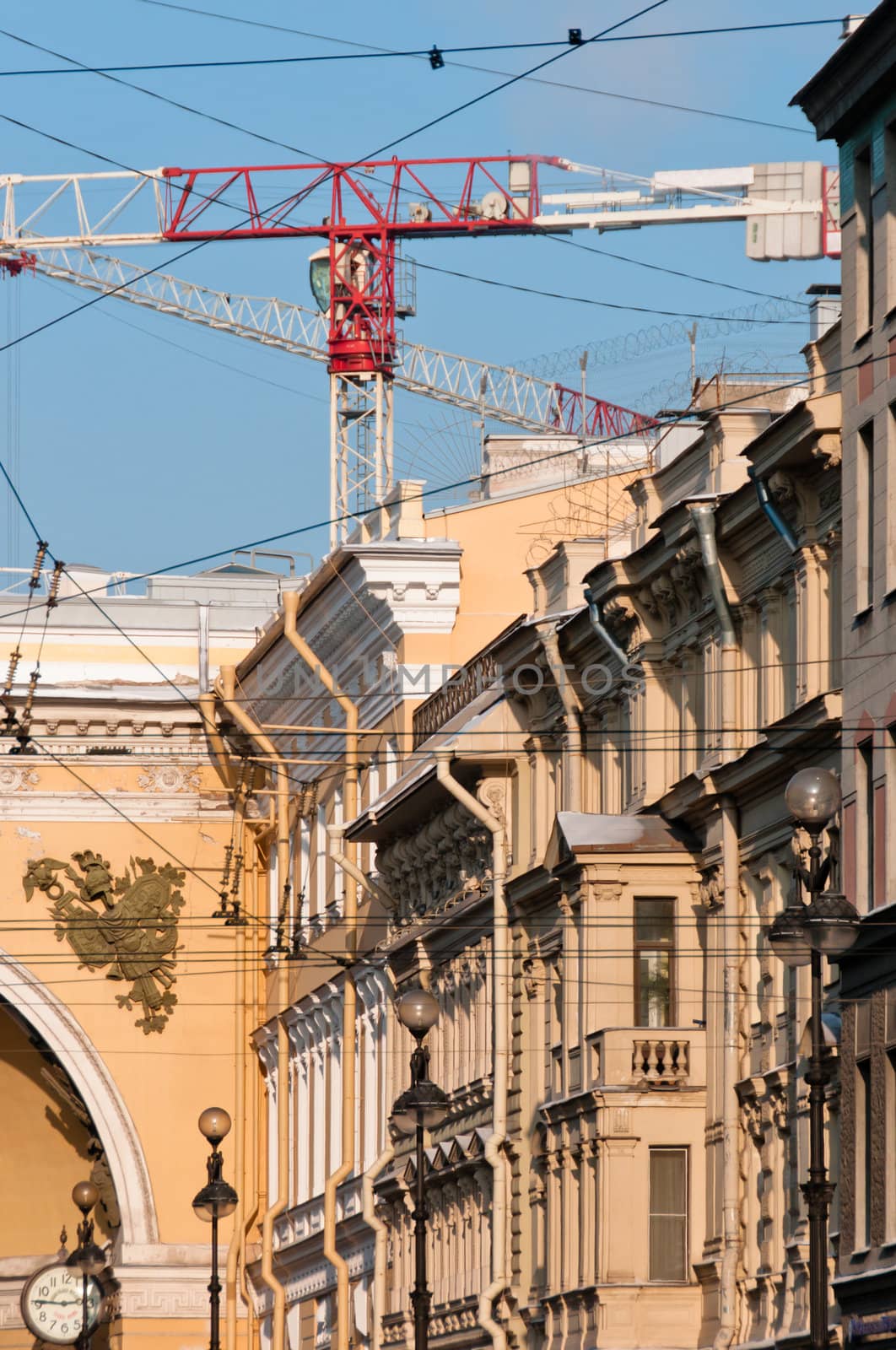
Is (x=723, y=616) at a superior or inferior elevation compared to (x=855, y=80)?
inferior

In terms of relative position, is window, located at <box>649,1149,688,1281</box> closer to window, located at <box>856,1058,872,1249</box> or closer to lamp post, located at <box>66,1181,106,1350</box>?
window, located at <box>856,1058,872,1249</box>

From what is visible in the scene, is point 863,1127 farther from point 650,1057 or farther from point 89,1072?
point 89,1072

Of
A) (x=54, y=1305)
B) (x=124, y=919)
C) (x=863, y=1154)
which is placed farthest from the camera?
(x=124, y=919)

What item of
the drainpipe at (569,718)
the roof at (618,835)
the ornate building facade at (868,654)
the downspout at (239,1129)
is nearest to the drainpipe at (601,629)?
the roof at (618,835)

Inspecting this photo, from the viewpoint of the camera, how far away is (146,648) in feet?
164

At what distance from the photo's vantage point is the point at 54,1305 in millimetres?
46844

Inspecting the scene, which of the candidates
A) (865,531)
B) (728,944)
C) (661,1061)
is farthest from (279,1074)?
(865,531)

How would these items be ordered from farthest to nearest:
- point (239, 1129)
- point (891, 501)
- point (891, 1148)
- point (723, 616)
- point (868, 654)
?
point (239, 1129) < point (723, 616) < point (868, 654) < point (891, 501) < point (891, 1148)

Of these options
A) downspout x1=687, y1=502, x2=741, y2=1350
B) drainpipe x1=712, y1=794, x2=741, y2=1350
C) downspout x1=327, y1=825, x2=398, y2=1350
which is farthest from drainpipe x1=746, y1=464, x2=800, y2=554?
downspout x1=327, y1=825, x2=398, y2=1350

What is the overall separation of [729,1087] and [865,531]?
5.08m

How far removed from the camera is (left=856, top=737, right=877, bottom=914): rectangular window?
2022 cm

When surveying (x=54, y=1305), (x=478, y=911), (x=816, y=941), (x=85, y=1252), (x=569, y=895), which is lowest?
(x=54, y=1305)

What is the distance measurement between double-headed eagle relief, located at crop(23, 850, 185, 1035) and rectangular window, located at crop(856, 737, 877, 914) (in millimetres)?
29439

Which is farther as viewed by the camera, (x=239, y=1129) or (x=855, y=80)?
(x=239, y=1129)
